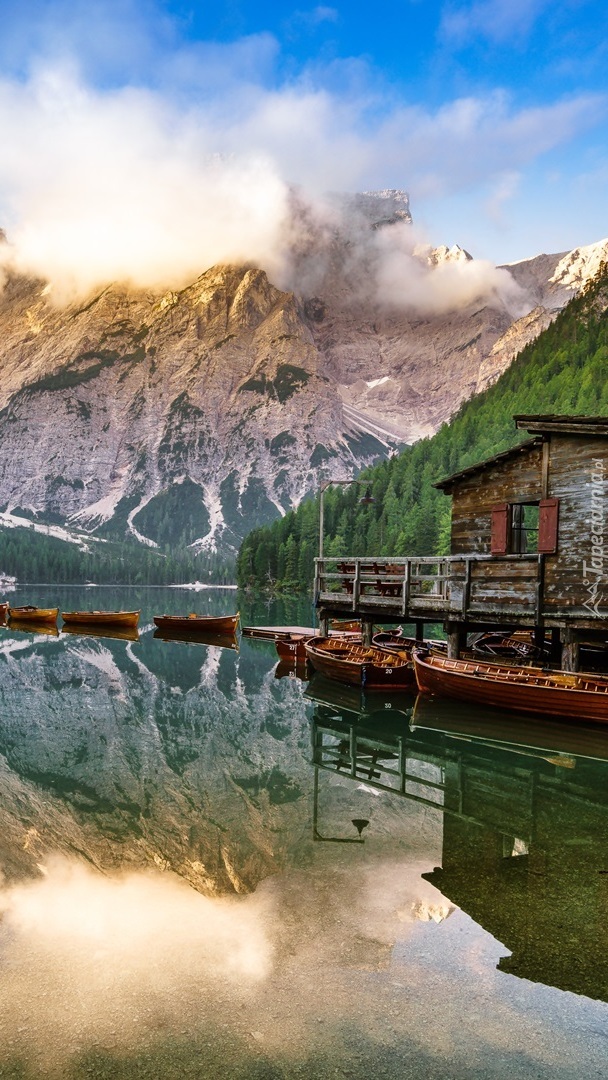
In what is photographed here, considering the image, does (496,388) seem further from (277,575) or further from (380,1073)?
(380,1073)

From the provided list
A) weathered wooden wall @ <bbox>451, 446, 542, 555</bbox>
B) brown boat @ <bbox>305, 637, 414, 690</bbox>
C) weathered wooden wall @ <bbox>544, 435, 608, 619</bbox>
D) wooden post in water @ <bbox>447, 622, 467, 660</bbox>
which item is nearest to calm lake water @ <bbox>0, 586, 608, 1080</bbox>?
weathered wooden wall @ <bbox>544, 435, 608, 619</bbox>

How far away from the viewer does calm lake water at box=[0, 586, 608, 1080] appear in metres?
7.20

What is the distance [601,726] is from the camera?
2348cm

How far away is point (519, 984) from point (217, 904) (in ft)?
14.3

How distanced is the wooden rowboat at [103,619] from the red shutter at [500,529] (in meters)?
51.9

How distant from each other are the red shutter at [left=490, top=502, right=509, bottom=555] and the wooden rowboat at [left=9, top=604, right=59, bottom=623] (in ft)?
188

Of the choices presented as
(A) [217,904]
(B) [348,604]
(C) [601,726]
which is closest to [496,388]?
(B) [348,604]

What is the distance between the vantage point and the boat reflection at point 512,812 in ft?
30.8

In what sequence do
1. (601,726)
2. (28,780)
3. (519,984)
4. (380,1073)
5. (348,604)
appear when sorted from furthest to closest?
(348,604) < (601,726) < (28,780) < (519,984) < (380,1073)

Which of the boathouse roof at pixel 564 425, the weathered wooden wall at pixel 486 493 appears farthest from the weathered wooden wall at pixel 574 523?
the weathered wooden wall at pixel 486 493

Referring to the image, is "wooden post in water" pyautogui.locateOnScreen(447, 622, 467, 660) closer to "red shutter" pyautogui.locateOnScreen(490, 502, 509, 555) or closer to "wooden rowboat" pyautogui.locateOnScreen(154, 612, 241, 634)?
"red shutter" pyautogui.locateOnScreen(490, 502, 509, 555)

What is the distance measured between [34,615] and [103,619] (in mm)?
9035

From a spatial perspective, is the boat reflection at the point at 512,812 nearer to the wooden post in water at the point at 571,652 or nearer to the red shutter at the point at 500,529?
the wooden post in water at the point at 571,652

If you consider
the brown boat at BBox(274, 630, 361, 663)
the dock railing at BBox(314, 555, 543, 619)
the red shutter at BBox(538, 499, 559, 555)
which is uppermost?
the red shutter at BBox(538, 499, 559, 555)
